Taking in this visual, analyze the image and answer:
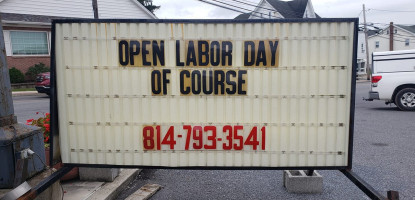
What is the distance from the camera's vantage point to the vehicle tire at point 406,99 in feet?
37.3

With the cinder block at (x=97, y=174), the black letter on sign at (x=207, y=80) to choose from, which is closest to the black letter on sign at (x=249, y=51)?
the black letter on sign at (x=207, y=80)

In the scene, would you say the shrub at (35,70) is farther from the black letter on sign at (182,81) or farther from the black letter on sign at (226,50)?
the black letter on sign at (226,50)

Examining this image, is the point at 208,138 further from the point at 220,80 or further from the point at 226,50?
the point at 226,50

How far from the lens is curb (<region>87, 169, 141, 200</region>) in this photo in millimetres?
4070

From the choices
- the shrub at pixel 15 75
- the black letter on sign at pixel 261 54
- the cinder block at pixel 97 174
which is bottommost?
the cinder block at pixel 97 174

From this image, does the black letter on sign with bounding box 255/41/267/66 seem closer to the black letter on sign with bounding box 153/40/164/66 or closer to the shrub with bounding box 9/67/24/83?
Result: the black letter on sign with bounding box 153/40/164/66

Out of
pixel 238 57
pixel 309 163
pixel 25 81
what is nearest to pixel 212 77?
pixel 238 57

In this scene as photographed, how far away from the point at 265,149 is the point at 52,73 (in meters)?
2.51

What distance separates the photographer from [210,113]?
337 cm

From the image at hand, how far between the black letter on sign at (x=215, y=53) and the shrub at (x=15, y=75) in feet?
73.3

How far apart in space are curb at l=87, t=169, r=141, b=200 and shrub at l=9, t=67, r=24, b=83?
20.3 meters

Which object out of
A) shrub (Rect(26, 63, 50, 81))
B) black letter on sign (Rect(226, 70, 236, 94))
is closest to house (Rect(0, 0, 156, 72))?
shrub (Rect(26, 63, 50, 81))

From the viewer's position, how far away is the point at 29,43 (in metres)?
22.6

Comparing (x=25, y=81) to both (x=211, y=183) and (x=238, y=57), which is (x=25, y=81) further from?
(x=238, y=57)
